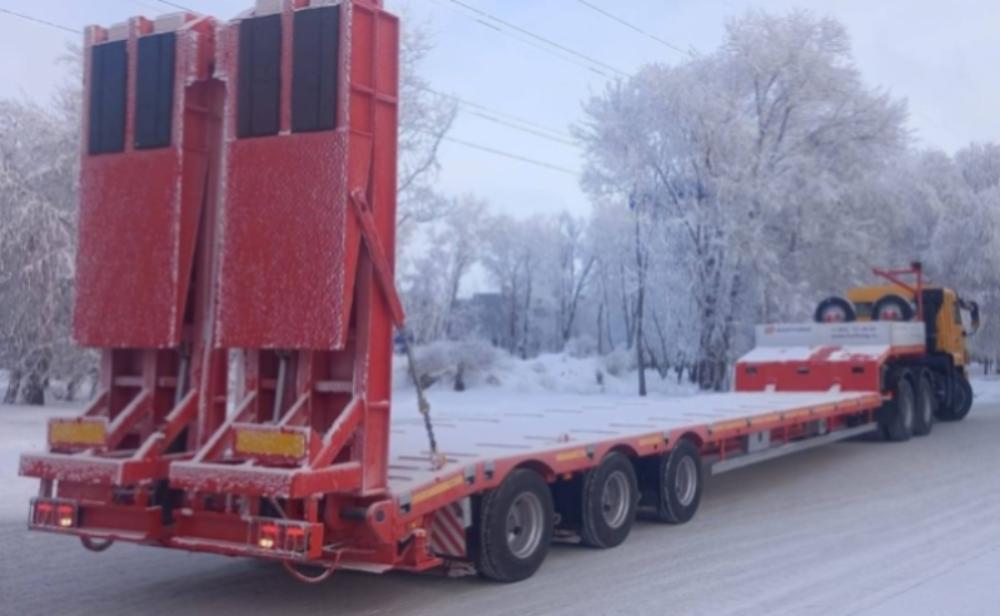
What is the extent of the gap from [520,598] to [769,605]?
5.99 ft

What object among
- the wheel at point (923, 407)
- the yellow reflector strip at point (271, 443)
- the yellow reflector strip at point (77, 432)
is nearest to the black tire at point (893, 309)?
the wheel at point (923, 407)

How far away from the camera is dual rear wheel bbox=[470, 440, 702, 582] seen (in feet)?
27.5

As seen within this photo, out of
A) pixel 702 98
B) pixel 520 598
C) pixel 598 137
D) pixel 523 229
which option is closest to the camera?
pixel 520 598

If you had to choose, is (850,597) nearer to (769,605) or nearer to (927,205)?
(769,605)

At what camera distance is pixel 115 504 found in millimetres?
7668

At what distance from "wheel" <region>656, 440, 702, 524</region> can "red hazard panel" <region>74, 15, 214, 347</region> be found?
541 centimetres

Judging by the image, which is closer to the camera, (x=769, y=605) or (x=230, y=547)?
(x=230, y=547)

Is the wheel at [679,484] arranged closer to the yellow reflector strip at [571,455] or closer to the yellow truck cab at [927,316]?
the yellow reflector strip at [571,455]

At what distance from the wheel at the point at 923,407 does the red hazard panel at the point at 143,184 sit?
16.5m

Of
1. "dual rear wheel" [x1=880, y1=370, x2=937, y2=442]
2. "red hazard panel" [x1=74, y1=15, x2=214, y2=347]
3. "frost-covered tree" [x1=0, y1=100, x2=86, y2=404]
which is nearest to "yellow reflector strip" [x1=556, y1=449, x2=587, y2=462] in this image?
"red hazard panel" [x1=74, y1=15, x2=214, y2=347]

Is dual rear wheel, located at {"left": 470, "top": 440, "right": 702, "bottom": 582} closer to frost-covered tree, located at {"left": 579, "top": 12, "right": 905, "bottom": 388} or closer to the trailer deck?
the trailer deck

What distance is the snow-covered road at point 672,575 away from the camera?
801 cm

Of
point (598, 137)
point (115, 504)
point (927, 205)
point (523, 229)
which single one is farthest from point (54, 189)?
point (523, 229)

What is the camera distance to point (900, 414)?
19.7 m
